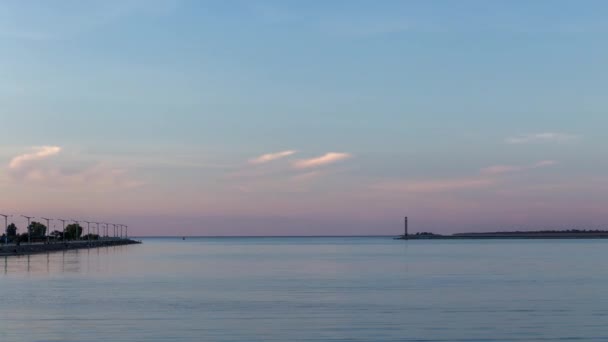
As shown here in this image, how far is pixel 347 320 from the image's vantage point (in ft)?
122

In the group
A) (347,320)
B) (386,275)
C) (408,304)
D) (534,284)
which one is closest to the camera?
(347,320)

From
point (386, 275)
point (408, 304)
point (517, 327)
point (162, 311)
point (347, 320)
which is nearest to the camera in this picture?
point (517, 327)

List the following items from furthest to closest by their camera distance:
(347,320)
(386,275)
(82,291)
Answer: (386,275) < (82,291) < (347,320)

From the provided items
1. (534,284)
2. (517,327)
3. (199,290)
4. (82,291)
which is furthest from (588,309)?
(82,291)

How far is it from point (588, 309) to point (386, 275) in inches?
1252

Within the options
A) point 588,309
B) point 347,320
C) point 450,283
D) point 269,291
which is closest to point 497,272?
point 450,283

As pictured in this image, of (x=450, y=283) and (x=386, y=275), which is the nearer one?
(x=450, y=283)

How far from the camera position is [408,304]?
4453 cm

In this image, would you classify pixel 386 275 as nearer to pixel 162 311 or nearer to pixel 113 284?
pixel 113 284

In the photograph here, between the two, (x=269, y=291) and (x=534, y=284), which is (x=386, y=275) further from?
(x=269, y=291)

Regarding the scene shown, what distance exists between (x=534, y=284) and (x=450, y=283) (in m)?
5.71

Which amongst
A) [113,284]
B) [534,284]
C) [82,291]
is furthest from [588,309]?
[113,284]

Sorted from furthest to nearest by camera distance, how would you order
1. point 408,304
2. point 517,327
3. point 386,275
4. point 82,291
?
point 386,275 < point 82,291 < point 408,304 < point 517,327

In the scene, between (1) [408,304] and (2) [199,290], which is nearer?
(1) [408,304]
